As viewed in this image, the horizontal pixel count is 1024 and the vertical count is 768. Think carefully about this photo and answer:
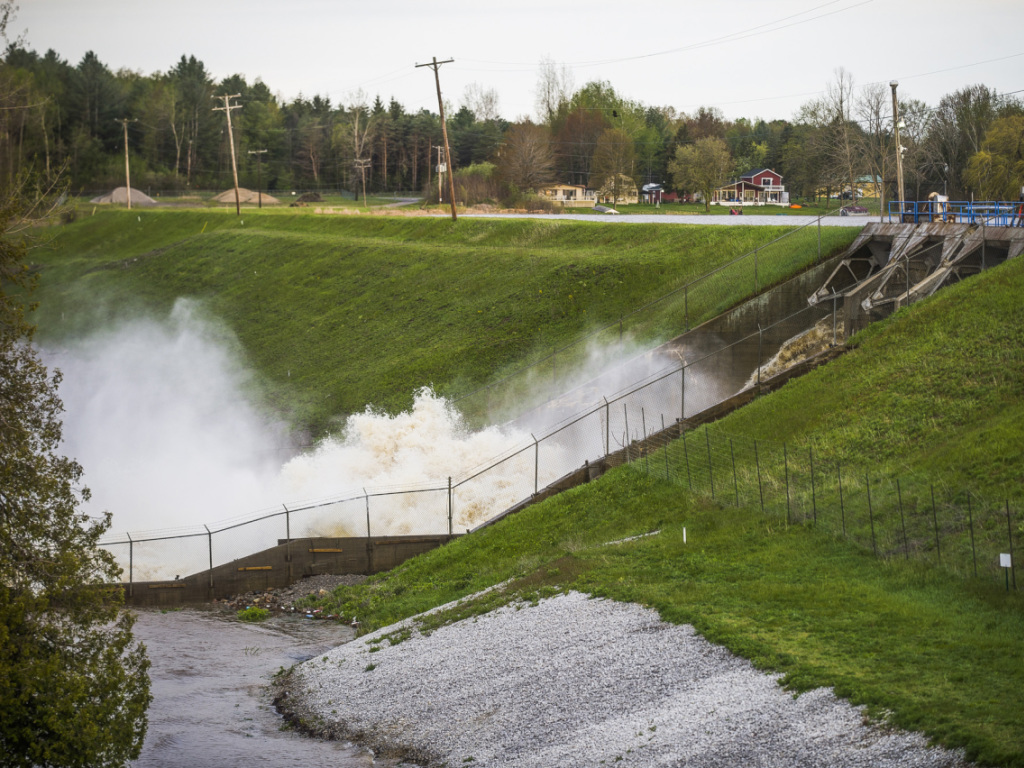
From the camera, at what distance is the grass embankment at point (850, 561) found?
14797 mm

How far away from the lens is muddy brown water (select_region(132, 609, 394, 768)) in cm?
1784

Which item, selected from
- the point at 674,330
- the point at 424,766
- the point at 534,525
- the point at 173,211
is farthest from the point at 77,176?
the point at 424,766

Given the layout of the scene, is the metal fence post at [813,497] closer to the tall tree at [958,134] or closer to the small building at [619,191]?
the tall tree at [958,134]

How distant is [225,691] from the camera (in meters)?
21.5

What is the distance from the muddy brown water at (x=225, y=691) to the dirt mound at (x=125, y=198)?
101503 mm

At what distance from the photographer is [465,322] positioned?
49906mm

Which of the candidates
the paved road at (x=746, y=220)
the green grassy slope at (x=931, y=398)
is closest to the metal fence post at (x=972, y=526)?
the green grassy slope at (x=931, y=398)

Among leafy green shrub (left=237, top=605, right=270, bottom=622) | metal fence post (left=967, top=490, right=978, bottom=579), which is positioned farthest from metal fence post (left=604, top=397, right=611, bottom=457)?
metal fence post (left=967, top=490, right=978, bottom=579)

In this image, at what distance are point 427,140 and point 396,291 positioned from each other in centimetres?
9483

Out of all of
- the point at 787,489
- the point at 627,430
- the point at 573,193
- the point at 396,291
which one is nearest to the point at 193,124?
the point at 573,193

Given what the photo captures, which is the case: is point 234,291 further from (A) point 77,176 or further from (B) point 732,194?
(A) point 77,176

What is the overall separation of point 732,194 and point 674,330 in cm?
6685

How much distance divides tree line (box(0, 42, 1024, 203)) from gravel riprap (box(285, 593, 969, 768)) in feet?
182

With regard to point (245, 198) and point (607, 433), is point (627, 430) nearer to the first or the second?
point (607, 433)
